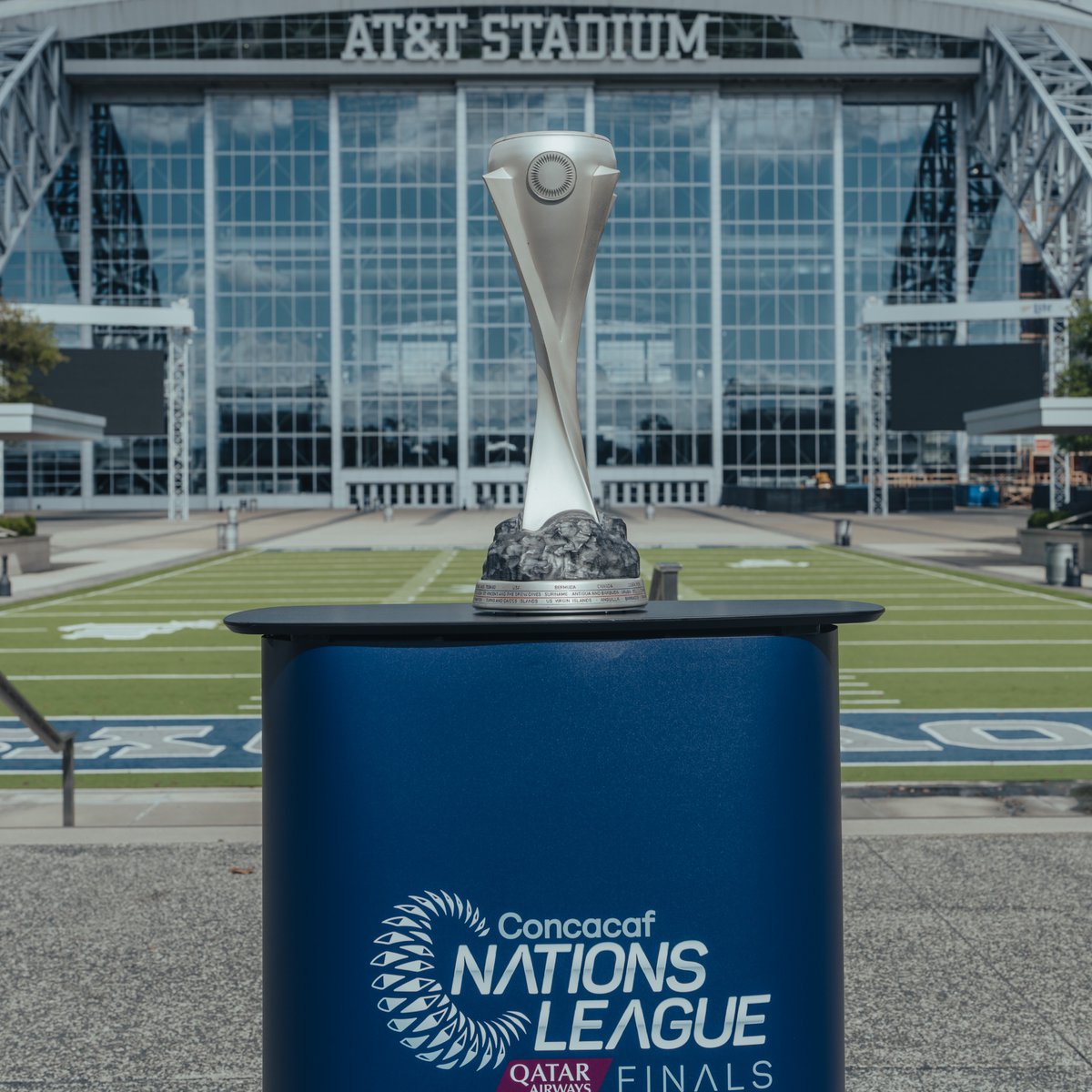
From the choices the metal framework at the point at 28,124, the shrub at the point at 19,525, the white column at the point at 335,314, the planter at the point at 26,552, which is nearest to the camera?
the planter at the point at 26,552

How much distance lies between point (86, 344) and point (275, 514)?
15.3m

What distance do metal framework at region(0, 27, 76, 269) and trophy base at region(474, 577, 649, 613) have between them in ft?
221

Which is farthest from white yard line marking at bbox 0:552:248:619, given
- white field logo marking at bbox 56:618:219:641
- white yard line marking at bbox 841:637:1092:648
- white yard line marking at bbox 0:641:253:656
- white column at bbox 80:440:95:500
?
white column at bbox 80:440:95:500

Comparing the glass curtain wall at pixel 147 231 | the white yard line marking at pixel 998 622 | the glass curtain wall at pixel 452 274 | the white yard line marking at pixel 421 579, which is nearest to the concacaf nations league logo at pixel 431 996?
the white yard line marking at pixel 998 622

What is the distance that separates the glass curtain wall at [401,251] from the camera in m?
75.0

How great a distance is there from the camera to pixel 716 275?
75.0m

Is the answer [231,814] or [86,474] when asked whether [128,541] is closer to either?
[86,474]

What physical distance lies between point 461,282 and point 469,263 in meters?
1.10

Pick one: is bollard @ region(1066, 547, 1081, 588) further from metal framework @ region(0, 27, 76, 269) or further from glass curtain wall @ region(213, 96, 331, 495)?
glass curtain wall @ region(213, 96, 331, 495)

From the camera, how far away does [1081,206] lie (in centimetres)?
6366

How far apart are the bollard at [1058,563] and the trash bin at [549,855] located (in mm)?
23096

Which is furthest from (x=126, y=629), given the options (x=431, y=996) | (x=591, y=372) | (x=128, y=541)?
(x=591, y=372)

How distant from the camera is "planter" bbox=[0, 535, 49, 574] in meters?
29.0

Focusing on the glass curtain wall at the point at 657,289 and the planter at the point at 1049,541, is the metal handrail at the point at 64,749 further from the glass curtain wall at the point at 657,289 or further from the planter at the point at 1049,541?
the glass curtain wall at the point at 657,289
